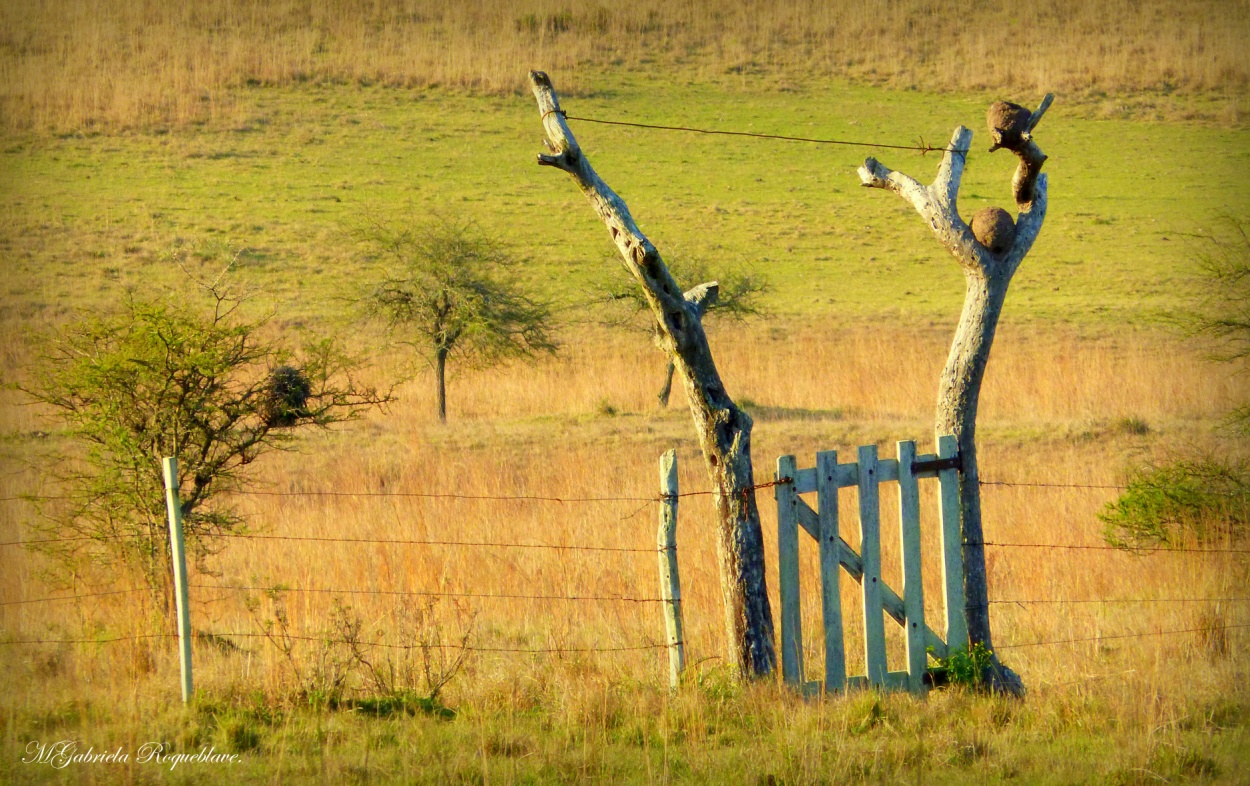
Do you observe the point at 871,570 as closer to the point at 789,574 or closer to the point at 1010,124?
the point at 789,574

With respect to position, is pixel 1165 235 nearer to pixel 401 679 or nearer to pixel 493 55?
pixel 493 55

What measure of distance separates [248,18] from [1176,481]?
205 ft

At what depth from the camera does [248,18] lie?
64062 mm

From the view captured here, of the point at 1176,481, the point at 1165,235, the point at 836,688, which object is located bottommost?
the point at 836,688

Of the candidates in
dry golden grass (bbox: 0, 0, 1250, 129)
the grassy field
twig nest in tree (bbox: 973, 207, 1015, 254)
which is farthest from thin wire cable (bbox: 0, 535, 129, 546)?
dry golden grass (bbox: 0, 0, 1250, 129)

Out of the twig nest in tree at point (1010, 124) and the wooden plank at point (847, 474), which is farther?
the twig nest in tree at point (1010, 124)

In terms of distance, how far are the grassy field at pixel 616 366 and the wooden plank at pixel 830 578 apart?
29 centimetres

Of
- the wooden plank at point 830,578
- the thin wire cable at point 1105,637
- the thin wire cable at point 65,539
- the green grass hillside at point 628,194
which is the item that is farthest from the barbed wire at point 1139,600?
the green grass hillside at point 628,194

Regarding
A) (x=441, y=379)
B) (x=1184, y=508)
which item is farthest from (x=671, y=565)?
(x=441, y=379)

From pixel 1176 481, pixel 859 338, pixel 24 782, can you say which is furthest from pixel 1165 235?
pixel 24 782

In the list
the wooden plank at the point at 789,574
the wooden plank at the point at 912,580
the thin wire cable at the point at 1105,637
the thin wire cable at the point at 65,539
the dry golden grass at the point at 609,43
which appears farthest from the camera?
the dry golden grass at the point at 609,43

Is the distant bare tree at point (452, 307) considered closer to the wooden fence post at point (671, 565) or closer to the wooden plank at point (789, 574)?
the wooden fence post at point (671, 565)

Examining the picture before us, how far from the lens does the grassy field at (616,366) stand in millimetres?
6586

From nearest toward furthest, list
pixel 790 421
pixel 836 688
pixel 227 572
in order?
pixel 836 688
pixel 227 572
pixel 790 421
